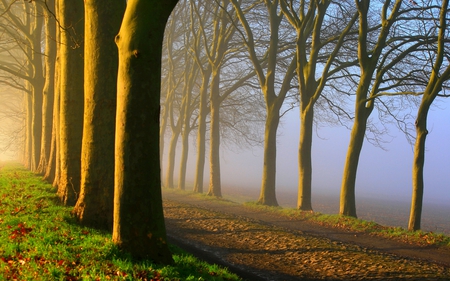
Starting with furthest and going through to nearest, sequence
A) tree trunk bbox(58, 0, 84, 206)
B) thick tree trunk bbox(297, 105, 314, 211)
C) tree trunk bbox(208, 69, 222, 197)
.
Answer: tree trunk bbox(208, 69, 222, 197), thick tree trunk bbox(297, 105, 314, 211), tree trunk bbox(58, 0, 84, 206)

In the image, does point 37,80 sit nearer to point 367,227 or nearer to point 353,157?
point 353,157

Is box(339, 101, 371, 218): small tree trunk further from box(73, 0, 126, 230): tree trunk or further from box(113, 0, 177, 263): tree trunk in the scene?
box(113, 0, 177, 263): tree trunk

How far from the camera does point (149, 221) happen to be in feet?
17.6

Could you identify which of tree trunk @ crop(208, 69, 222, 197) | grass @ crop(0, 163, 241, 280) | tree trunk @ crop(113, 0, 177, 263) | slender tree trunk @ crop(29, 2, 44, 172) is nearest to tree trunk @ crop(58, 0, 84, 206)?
grass @ crop(0, 163, 241, 280)

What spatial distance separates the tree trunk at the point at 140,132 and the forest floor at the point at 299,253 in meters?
2.29

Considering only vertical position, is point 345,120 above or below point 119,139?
above

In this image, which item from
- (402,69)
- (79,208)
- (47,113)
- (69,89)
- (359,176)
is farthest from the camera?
(359,176)

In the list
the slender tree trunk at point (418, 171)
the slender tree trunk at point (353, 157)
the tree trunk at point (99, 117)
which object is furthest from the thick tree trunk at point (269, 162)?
the tree trunk at point (99, 117)

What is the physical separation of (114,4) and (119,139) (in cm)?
325

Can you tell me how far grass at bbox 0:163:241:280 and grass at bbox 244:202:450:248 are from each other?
732 centimetres

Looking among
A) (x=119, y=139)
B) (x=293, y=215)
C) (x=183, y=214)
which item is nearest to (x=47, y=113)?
(x=183, y=214)

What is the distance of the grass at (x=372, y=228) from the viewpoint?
11.0 m

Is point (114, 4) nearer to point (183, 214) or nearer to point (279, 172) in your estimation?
point (183, 214)

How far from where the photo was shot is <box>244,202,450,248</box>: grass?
10997mm
